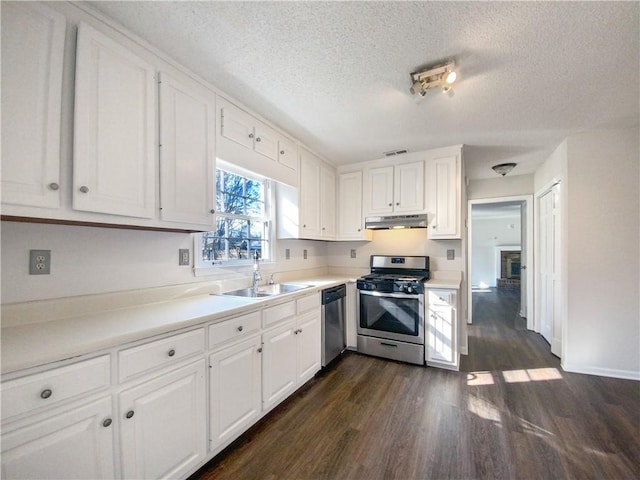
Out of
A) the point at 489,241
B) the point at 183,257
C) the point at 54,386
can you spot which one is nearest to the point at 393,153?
the point at 183,257

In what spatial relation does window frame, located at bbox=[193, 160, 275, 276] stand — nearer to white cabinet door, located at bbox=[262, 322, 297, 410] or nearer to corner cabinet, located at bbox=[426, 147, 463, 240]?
white cabinet door, located at bbox=[262, 322, 297, 410]

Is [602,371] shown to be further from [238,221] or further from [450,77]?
[238,221]

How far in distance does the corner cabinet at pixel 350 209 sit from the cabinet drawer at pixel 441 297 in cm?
115

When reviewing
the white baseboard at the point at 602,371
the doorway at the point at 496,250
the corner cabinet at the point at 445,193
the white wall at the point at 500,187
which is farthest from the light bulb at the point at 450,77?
the doorway at the point at 496,250

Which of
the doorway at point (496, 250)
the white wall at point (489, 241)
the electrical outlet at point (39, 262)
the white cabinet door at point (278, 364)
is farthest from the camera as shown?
the white wall at point (489, 241)

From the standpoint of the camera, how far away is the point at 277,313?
2111mm

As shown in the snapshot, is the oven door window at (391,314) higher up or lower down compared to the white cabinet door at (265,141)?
lower down

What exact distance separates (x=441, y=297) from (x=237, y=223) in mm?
2212

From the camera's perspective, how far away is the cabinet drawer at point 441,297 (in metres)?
2.79

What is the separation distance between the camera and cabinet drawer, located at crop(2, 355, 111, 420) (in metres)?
0.88

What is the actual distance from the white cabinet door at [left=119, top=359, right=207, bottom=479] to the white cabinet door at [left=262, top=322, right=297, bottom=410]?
1.74 ft

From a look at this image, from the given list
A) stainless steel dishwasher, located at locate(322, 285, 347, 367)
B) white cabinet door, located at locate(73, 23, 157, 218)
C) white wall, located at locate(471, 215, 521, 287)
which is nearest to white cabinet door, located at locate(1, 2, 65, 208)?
white cabinet door, located at locate(73, 23, 157, 218)

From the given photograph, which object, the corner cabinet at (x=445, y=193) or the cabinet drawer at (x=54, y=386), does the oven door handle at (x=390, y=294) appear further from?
the cabinet drawer at (x=54, y=386)

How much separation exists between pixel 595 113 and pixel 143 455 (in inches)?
155
